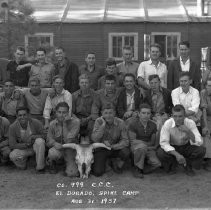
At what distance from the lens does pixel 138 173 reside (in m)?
6.55

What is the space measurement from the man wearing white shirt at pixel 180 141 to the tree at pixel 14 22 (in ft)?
25.5

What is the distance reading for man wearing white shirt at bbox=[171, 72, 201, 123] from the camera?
22.9 feet

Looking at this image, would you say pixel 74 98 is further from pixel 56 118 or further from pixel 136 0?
pixel 136 0

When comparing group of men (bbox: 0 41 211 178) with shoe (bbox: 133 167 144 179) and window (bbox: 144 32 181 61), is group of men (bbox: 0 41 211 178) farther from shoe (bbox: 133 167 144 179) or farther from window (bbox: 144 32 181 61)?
window (bbox: 144 32 181 61)

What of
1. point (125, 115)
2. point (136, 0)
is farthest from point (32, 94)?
point (136, 0)

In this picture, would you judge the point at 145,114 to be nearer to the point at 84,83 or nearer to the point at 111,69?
the point at 84,83

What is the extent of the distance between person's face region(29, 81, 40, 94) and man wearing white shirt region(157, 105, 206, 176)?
88.3 inches

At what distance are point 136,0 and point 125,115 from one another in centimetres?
1501

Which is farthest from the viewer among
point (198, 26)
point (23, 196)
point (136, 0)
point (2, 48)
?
point (136, 0)

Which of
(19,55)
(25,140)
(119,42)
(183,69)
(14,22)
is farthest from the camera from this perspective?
(119,42)

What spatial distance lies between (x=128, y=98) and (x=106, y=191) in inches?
78.3

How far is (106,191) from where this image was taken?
230 inches

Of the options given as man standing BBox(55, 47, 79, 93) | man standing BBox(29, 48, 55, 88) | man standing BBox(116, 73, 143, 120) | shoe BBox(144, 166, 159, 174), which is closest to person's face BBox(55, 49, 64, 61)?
man standing BBox(55, 47, 79, 93)

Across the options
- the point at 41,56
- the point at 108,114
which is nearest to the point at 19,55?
the point at 41,56
